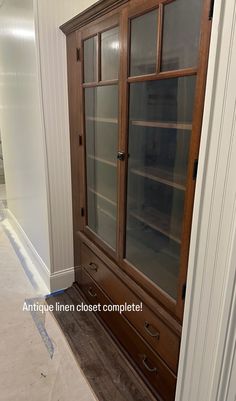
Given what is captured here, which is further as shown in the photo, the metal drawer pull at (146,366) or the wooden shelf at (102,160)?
the wooden shelf at (102,160)

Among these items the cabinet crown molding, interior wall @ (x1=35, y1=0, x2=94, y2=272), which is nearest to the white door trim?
the cabinet crown molding

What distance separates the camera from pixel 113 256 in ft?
5.56

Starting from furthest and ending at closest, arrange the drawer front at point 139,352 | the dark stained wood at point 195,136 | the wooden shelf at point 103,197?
the wooden shelf at point 103,197
the drawer front at point 139,352
the dark stained wood at point 195,136

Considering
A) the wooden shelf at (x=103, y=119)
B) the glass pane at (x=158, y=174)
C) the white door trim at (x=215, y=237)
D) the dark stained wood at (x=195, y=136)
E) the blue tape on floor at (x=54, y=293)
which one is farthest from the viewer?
the blue tape on floor at (x=54, y=293)

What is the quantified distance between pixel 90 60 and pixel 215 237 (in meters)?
1.33

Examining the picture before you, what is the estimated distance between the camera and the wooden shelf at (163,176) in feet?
3.83

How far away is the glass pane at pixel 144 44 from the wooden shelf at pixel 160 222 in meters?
0.63

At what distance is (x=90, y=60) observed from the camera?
1645 millimetres

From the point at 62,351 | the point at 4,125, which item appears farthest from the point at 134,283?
the point at 4,125

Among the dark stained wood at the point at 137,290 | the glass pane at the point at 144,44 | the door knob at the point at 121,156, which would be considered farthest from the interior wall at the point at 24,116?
the glass pane at the point at 144,44

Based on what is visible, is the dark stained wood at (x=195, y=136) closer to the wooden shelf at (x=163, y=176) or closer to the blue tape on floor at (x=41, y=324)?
the wooden shelf at (x=163, y=176)

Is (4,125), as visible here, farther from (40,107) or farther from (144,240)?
(144,240)

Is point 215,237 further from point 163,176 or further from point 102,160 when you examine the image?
point 102,160

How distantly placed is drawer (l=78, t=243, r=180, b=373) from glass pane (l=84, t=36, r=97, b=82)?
1.10 meters
